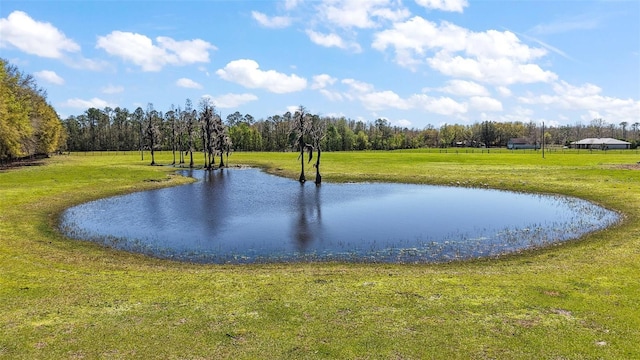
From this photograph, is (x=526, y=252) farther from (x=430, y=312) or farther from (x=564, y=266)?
(x=430, y=312)

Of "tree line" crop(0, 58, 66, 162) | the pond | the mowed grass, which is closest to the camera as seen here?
the mowed grass

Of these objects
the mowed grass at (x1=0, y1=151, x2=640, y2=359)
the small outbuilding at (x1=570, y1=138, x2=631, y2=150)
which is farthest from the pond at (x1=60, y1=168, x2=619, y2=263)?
the small outbuilding at (x1=570, y1=138, x2=631, y2=150)

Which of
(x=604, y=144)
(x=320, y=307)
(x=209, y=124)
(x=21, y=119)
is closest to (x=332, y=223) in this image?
(x=320, y=307)

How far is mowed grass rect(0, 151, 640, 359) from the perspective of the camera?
11234 millimetres

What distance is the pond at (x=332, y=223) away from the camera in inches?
942

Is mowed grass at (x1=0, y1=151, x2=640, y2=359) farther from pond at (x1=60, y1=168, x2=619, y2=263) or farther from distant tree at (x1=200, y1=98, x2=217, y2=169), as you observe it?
distant tree at (x1=200, y1=98, x2=217, y2=169)

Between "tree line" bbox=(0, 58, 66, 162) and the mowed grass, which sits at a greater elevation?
"tree line" bbox=(0, 58, 66, 162)

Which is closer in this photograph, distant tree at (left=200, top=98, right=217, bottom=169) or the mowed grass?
the mowed grass

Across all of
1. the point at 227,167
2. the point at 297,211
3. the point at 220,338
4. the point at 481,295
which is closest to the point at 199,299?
the point at 220,338

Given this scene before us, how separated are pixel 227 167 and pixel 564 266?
76.6 m

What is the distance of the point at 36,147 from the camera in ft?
312

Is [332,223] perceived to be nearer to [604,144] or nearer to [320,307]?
[320,307]

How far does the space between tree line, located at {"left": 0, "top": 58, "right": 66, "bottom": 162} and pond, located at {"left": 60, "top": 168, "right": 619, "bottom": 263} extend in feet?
121

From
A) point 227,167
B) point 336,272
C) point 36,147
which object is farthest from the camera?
point 36,147
